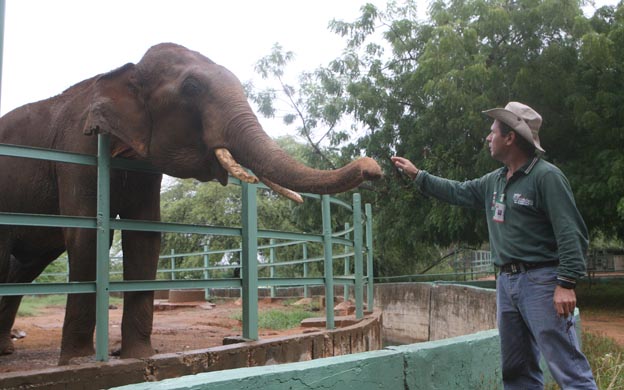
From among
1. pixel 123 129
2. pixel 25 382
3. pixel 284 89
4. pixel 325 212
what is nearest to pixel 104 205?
pixel 123 129

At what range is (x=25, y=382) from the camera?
3.58 meters

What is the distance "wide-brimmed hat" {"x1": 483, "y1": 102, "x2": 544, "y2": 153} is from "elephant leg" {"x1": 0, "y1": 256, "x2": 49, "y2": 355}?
164 inches

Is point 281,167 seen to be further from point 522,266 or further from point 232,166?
point 522,266

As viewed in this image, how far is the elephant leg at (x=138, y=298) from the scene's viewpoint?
4.73 m

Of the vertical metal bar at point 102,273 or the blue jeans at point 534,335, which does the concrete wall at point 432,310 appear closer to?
the blue jeans at point 534,335

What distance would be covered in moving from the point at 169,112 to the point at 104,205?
1.07 meters

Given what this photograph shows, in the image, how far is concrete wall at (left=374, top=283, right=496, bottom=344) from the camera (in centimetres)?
938

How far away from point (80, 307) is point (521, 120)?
318 cm

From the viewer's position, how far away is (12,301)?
250 inches

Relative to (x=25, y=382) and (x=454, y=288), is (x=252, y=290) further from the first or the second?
(x=454, y=288)

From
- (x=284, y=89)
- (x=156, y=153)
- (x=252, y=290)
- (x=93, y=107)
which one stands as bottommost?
A: (x=252, y=290)

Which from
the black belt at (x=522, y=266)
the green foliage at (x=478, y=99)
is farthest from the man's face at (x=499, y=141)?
the green foliage at (x=478, y=99)

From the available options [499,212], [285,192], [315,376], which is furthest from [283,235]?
[315,376]

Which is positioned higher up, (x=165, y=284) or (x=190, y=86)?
(x=190, y=86)
